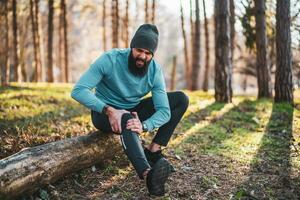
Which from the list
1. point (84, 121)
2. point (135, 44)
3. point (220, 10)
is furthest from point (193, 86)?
point (135, 44)

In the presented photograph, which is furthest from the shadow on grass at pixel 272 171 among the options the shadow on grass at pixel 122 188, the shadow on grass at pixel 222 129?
the shadow on grass at pixel 122 188

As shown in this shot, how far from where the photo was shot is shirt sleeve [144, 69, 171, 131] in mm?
4735

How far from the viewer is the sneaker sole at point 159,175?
13.2ft

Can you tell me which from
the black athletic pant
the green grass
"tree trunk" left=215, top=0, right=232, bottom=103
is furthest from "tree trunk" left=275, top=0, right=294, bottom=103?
the black athletic pant

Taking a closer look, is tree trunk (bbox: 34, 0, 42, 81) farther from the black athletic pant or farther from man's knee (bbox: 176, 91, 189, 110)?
man's knee (bbox: 176, 91, 189, 110)

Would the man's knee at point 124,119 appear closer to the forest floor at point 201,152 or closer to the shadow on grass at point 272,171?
the forest floor at point 201,152

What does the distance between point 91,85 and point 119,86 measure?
409 millimetres

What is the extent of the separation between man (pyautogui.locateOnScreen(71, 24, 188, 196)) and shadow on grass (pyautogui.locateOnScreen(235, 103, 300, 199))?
122cm

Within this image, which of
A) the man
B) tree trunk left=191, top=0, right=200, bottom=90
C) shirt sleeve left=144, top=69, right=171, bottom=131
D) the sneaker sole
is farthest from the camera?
tree trunk left=191, top=0, right=200, bottom=90

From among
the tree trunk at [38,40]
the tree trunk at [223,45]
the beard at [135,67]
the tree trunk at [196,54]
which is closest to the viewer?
the beard at [135,67]

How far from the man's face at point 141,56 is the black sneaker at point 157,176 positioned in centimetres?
134

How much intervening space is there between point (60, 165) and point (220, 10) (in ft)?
27.2

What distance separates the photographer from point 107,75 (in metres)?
4.90

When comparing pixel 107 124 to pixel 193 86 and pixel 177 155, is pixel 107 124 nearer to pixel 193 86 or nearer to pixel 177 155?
pixel 177 155
